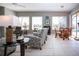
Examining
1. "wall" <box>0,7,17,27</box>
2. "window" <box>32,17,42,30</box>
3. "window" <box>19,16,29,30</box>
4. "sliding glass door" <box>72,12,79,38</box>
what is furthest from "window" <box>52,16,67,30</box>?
"wall" <box>0,7,17,27</box>

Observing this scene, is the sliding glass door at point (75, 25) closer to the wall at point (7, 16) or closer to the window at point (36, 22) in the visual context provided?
the window at point (36, 22)

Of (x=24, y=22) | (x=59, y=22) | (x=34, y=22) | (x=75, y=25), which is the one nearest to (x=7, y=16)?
(x=24, y=22)

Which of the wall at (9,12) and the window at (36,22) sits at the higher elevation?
the wall at (9,12)

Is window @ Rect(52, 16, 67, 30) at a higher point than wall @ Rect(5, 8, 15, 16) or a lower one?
lower

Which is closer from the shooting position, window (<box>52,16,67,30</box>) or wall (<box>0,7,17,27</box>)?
wall (<box>0,7,17,27</box>)

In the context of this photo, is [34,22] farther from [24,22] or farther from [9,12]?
[9,12]

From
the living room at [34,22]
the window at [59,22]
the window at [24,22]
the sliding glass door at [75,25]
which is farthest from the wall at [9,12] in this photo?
the sliding glass door at [75,25]

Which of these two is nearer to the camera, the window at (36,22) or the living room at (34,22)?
the living room at (34,22)

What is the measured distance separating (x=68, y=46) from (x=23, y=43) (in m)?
1.38

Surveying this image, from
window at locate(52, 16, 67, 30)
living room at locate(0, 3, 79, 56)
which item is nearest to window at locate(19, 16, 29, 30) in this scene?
living room at locate(0, 3, 79, 56)

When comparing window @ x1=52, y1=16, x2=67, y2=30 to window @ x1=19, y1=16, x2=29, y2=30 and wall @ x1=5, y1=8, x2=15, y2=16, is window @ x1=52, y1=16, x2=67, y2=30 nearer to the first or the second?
window @ x1=19, y1=16, x2=29, y2=30

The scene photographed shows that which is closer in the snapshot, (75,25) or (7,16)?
(75,25)

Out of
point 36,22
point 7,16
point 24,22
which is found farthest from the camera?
point 7,16

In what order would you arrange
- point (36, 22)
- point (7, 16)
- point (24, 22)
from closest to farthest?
point (24, 22), point (36, 22), point (7, 16)
